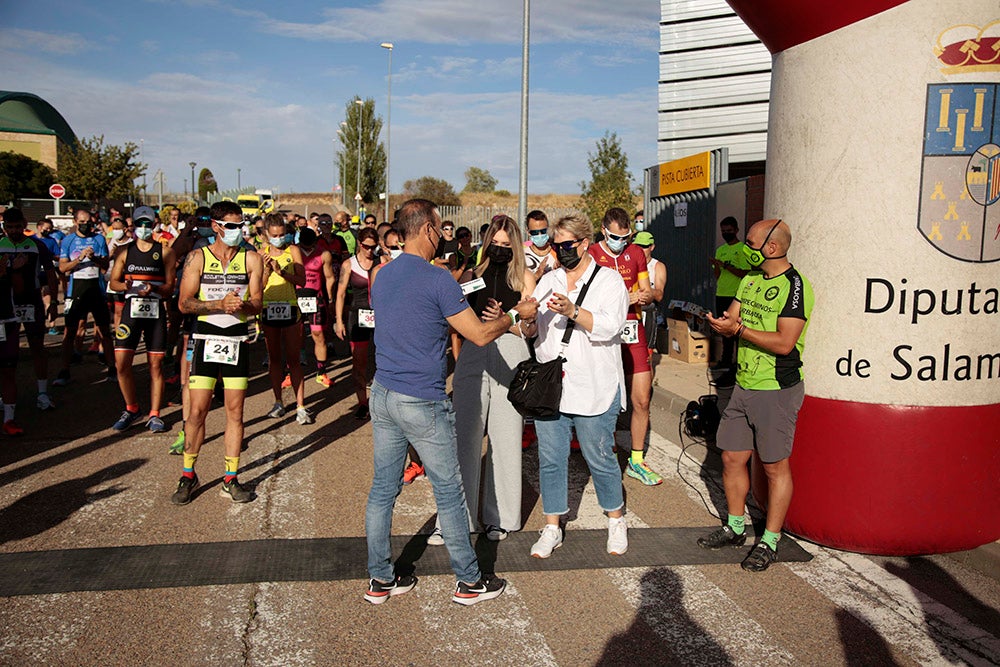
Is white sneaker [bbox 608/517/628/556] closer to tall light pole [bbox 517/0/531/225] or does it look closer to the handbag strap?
the handbag strap

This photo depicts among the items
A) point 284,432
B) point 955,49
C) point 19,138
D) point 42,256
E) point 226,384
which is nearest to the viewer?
point 955,49

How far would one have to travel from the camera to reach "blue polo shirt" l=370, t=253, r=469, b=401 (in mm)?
4254

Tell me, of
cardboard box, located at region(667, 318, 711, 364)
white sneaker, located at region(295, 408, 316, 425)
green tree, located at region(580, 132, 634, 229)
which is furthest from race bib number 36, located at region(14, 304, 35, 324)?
green tree, located at region(580, 132, 634, 229)

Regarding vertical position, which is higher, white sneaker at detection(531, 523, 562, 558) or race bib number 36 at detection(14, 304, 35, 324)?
race bib number 36 at detection(14, 304, 35, 324)

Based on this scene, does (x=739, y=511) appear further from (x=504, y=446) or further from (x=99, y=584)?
(x=99, y=584)

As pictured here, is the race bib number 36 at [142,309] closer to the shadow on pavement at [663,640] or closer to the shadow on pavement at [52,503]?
the shadow on pavement at [52,503]

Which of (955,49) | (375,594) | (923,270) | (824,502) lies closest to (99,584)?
(375,594)

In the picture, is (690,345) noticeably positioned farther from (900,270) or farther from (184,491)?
(184,491)

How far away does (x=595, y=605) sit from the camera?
4523 mm

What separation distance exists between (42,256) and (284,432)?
383cm

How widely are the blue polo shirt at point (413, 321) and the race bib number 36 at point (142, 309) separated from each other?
4.76 metres

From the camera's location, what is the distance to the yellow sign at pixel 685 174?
1425cm

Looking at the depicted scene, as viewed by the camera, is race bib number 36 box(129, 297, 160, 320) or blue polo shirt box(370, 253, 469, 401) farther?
race bib number 36 box(129, 297, 160, 320)

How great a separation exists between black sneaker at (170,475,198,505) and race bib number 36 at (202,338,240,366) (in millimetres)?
925
